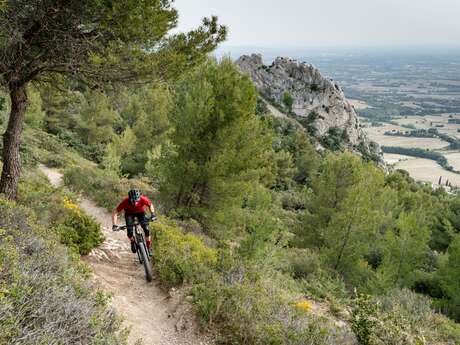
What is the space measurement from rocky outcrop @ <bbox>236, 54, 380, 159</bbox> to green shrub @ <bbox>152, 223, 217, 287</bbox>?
5181 centimetres

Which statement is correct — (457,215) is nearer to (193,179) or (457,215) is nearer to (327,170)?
(327,170)

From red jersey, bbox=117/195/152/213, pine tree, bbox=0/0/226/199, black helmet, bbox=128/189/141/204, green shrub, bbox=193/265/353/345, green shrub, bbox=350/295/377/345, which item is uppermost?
pine tree, bbox=0/0/226/199

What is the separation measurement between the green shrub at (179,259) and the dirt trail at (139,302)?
37 centimetres

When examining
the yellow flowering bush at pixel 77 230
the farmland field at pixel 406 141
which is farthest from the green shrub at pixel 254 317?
the farmland field at pixel 406 141

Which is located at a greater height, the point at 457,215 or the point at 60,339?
the point at 60,339

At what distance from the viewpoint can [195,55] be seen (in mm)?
7961

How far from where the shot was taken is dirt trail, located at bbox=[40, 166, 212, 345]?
592cm

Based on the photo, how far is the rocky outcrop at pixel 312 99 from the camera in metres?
59.5

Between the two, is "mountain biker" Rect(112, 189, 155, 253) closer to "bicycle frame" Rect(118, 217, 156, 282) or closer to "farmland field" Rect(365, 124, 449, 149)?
"bicycle frame" Rect(118, 217, 156, 282)

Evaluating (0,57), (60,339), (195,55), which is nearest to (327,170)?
(195,55)

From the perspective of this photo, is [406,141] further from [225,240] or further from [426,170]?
[225,240]

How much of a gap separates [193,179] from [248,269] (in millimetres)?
6089

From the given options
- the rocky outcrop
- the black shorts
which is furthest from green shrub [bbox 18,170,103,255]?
the rocky outcrop

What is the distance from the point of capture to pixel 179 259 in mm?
7730
